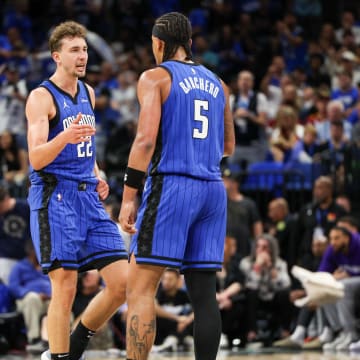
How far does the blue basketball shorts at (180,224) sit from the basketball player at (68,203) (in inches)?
30.4

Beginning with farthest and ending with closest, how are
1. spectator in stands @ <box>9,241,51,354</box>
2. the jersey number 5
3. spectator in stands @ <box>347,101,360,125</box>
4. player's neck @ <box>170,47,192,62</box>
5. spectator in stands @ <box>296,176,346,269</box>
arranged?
spectator in stands @ <box>347,101,360,125</box> < spectator in stands @ <box>296,176,346,269</box> < spectator in stands @ <box>9,241,51,354</box> < player's neck @ <box>170,47,192,62</box> < the jersey number 5

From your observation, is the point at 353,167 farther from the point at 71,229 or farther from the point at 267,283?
the point at 71,229

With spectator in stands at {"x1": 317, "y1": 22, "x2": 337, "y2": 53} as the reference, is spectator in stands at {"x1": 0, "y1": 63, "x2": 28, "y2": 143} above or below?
below

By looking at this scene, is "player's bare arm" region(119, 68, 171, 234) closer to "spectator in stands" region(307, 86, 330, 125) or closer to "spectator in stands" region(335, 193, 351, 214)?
"spectator in stands" region(335, 193, 351, 214)

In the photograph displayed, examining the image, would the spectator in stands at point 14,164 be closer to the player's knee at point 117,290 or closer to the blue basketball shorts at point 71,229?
the blue basketball shorts at point 71,229

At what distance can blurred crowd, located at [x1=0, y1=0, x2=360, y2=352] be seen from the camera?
12109mm

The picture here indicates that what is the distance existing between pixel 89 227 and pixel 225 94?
1347 mm

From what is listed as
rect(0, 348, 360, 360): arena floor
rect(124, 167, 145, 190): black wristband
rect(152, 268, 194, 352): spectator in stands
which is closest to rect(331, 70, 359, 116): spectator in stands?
rect(152, 268, 194, 352): spectator in stands

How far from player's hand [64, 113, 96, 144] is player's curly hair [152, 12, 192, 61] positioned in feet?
2.31

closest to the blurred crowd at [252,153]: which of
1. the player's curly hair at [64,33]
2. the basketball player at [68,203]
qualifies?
the basketball player at [68,203]

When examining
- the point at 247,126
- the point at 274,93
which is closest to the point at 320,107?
the point at 247,126

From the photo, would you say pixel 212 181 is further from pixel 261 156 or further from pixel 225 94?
pixel 261 156

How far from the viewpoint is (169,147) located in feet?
20.5

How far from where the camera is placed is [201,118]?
20.8 ft
